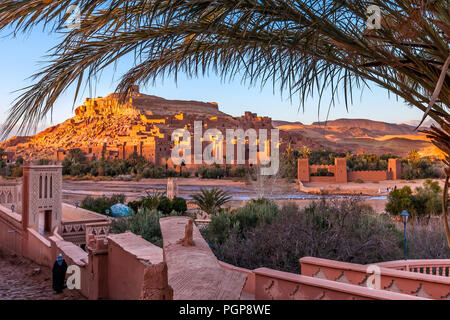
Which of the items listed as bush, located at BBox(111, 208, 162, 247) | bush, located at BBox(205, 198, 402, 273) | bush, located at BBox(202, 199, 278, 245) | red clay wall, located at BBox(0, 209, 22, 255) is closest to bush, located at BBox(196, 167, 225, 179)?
red clay wall, located at BBox(0, 209, 22, 255)

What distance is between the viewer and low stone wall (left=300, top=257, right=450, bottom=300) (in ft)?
9.30

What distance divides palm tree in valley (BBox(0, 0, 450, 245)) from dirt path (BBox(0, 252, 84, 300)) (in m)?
5.11

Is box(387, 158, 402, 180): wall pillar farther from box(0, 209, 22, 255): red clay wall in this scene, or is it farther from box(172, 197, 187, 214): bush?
box(0, 209, 22, 255): red clay wall

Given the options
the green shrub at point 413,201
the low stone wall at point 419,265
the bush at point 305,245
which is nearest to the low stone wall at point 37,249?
the bush at point 305,245

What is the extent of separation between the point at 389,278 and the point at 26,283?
7717mm

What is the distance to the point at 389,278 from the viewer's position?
306cm

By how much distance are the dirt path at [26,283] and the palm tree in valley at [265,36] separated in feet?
16.8

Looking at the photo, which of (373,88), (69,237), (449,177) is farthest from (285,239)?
(69,237)

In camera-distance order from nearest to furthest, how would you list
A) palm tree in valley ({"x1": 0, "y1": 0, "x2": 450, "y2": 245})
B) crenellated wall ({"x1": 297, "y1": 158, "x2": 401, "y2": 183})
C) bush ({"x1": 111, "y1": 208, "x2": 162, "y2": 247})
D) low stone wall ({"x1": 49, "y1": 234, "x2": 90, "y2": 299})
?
palm tree in valley ({"x1": 0, "y1": 0, "x2": 450, "y2": 245})
low stone wall ({"x1": 49, "y1": 234, "x2": 90, "y2": 299})
bush ({"x1": 111, "y1": 208, "x2": 162, "y2": 247})
crenellated wall ({"x1": 297, "y1": 158, "x2": 401, "y2": 183})

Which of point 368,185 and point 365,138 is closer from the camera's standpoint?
point 368,185

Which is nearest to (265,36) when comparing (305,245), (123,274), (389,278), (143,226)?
(389,278)

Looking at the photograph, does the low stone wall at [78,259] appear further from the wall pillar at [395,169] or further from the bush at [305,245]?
the wall pillar at [395,169]

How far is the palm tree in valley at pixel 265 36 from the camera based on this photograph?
1680mm

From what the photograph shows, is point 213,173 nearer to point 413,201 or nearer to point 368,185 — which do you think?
point 368,185
